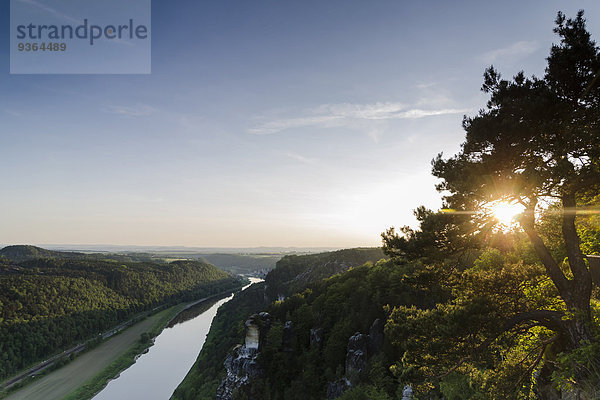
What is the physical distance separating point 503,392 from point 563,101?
33.7ft

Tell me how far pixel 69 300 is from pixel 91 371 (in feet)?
168

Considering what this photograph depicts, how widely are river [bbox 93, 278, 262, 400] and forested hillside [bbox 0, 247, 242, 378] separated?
24.3m

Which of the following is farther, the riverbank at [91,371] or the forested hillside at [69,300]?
the forested hillside at [69,300]

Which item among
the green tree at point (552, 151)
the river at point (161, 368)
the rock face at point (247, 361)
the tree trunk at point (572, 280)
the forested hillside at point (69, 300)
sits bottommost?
the river at point (161, 368)

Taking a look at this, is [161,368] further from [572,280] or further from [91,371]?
[572,280]

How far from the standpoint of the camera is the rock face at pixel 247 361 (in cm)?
3856

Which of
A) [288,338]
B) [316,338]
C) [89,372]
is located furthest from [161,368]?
[316,338]

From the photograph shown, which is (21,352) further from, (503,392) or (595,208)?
(595,208)

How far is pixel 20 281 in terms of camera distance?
103375 mm

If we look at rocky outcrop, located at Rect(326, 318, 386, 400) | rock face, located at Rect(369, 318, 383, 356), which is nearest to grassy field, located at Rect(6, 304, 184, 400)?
rocky outcrop, located at Rect(326, 318, 386, 400)

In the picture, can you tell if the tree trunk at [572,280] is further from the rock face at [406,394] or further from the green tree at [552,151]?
the rock face at [406,394]

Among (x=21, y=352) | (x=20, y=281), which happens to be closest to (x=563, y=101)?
(x=21, y=352)

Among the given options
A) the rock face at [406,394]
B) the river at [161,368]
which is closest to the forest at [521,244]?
the rock face at [406,394]

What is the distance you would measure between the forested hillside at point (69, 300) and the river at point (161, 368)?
24.3m
